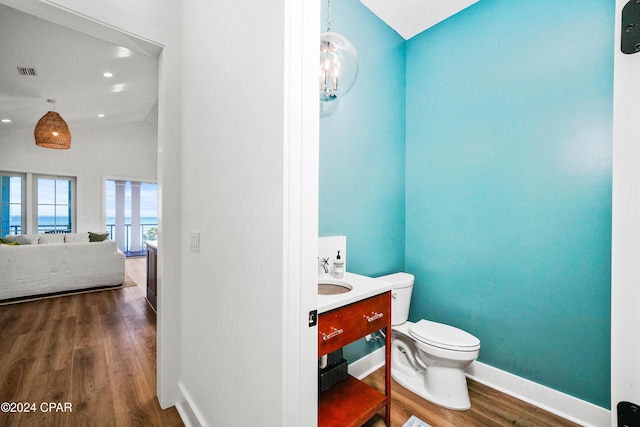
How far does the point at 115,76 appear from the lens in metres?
4.02

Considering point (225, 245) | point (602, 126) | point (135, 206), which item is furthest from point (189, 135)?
point (135, 206)

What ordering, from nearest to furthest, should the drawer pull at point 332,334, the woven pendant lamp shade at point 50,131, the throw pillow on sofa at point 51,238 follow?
the drawer pull at point 332,334, the woven pendant lamp shade at point 50,131, the throw pillow on sofa at point 51,238

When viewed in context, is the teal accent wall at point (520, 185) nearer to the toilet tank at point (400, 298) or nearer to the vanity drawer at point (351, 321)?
the toilet tank at point (400, 298)

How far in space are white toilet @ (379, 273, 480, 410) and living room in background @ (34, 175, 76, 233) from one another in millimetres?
Result: 7546

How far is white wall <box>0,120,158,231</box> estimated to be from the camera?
18.0 ft

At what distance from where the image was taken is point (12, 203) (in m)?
5.55

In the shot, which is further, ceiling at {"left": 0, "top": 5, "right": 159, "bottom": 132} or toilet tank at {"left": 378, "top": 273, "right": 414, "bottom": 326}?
ceiling at {"left": 0, "top": 5, "right": 159, "bottom": 132}

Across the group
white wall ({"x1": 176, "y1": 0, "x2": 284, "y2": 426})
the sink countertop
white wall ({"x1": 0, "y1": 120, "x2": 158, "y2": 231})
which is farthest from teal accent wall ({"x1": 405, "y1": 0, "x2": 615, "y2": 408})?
white wall ({"x1": 0, "y1": 120, "x2": 158, "y2": 231})

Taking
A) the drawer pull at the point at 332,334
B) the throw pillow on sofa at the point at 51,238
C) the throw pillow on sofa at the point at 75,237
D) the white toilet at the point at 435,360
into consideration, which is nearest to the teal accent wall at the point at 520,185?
the white toilet at the point at 435,360

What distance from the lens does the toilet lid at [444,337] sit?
1615 millimetres

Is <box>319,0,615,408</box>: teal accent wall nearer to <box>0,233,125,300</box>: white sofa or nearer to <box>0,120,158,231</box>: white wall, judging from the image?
<box>0,233,125,300</box>: white sofa

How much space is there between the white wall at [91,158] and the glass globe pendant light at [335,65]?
23.4ft

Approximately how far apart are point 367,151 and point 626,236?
1.70m

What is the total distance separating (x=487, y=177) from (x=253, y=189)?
70.3 inches
